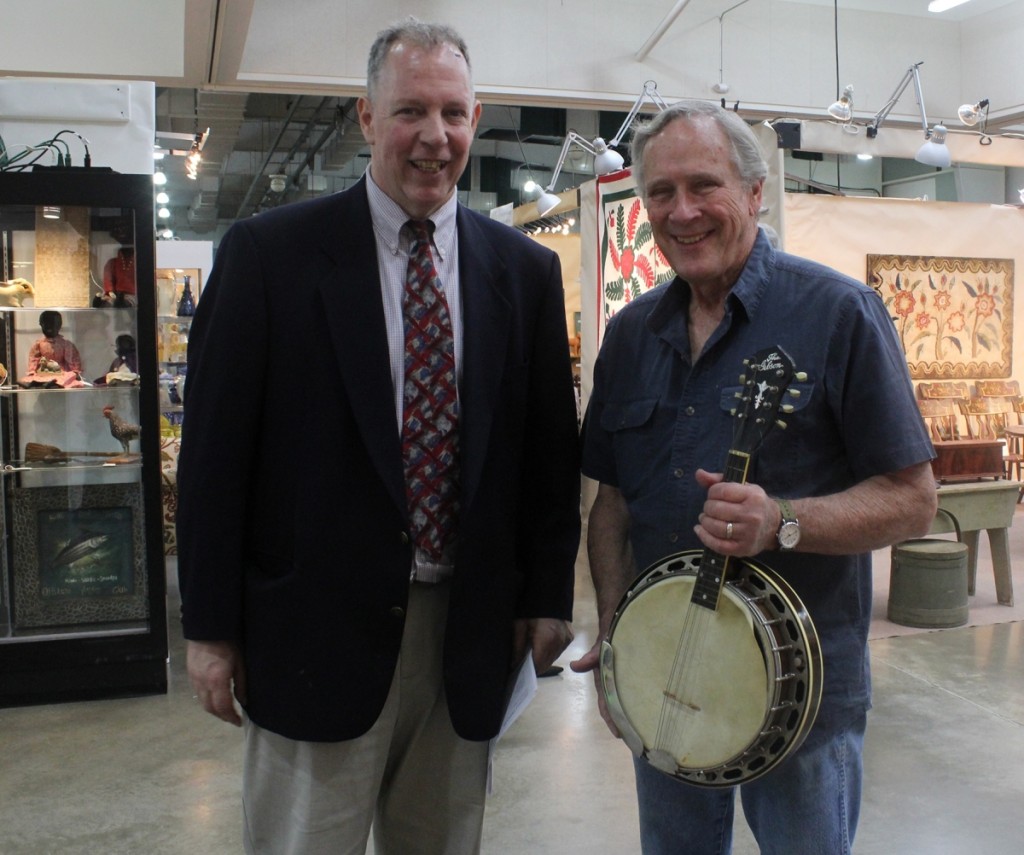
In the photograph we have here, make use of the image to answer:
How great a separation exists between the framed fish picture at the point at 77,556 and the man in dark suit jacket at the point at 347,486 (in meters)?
2.82

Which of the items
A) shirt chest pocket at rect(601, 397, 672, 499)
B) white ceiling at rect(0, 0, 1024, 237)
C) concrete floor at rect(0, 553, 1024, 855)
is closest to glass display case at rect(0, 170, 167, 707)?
concrete floor at rect(0, 553, 1024, 855)

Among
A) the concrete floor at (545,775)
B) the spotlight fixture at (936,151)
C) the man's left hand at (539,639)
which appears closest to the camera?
the man's left hand at (539,639)

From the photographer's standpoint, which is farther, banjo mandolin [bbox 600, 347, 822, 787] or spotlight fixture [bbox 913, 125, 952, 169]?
spotlight fixture [bbox 913, 125, 952, 169]

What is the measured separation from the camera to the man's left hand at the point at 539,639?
6.07 feet

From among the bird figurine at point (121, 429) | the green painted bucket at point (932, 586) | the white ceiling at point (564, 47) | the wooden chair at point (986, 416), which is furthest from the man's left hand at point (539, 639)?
the wooden chair at point (986, 416)

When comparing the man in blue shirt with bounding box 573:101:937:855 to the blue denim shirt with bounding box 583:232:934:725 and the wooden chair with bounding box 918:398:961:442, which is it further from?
the wooden chair with bounding box 918:398:961:442

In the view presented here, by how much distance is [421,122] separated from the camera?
5.40 ft

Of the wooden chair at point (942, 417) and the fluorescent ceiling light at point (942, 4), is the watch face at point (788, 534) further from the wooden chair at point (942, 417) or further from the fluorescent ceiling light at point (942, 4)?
the wooden chair at point (942, 417)

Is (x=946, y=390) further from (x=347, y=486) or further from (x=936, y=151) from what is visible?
(x=347, y=486)

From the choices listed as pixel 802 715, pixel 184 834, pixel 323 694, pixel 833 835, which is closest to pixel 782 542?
pixel 802 715

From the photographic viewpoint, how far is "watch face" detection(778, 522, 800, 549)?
1.43m

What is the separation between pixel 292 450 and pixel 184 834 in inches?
75.1

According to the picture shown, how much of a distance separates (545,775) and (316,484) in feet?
7.02

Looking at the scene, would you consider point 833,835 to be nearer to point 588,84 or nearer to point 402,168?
point 402,168
